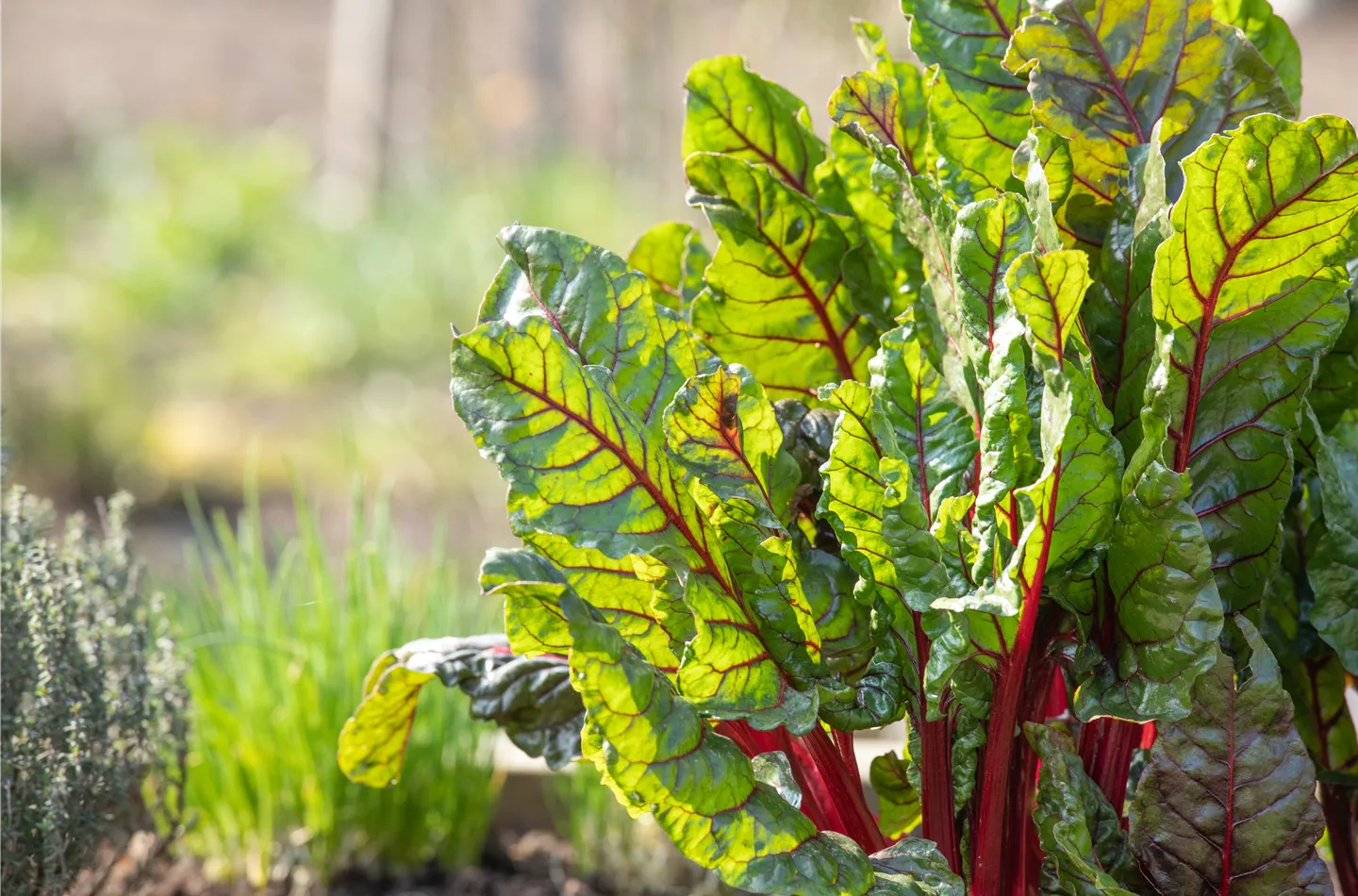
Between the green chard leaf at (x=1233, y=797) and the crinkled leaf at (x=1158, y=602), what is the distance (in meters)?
0.07

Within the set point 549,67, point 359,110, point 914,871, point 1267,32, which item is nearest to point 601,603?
point 914,871

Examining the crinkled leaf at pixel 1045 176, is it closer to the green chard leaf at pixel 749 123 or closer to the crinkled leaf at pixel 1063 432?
the crinkled leaf at pixel 1063 432

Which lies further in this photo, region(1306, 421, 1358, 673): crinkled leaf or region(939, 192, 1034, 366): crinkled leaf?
region(1306, 421, 1358, 673): crinkled leaf

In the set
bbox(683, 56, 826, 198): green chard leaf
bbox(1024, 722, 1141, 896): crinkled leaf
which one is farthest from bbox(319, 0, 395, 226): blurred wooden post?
bbox(1024, 722, 1141, 896): crinkled leaf

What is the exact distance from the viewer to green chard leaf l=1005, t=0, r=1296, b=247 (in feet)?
2.63

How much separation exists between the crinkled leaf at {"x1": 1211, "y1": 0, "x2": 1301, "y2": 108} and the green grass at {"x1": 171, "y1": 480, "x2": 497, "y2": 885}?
1.07 metres

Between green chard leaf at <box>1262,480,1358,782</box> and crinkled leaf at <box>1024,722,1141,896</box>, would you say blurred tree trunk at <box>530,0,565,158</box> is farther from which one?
crinkled leaf at <box>1024,722,1141,896</box>

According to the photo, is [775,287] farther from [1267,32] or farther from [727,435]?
[1267,32]

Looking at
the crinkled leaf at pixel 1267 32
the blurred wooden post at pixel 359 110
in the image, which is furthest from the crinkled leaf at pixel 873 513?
the blurred wooden post at pixel 359 110

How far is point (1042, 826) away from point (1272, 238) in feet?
1.31

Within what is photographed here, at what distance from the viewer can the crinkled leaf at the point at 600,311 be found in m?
0.77

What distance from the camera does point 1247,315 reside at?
75cm

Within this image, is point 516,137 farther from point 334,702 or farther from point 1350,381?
point 1350,381

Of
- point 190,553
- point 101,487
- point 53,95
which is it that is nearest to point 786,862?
point 190,553
